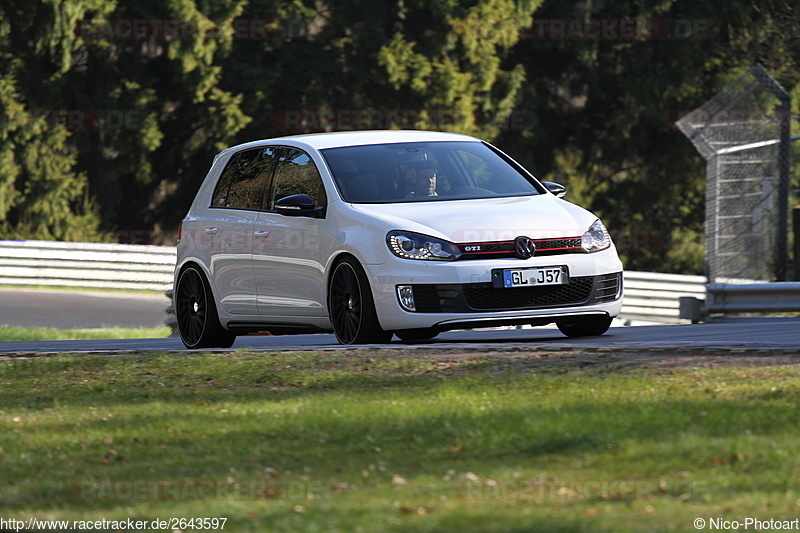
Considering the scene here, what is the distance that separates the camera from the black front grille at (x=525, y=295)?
1017 centimetres

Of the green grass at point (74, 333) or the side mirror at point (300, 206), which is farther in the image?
the green grass at point (74, 333)

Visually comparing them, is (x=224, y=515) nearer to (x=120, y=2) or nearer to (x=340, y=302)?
(x=340, y=302)

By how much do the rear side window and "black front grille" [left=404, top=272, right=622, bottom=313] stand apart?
82.9 inches

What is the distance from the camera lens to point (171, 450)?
695 cm

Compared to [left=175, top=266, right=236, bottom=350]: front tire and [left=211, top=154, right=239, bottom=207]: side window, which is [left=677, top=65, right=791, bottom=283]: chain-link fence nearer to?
[left=211, top=154, right=239, bottom=207]: side window

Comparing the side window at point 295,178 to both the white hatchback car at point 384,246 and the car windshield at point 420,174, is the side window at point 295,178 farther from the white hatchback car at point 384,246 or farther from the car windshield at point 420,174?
the car windshield at point 420,174

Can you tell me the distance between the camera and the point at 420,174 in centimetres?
1117

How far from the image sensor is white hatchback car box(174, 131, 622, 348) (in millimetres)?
10164

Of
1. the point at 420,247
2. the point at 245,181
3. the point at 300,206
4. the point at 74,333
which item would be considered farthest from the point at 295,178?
the point at 74,333

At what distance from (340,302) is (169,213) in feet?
84.6

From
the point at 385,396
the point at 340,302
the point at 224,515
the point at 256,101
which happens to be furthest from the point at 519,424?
the point at 256,101

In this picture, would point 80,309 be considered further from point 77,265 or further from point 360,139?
point 360,139

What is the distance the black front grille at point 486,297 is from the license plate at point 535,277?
0.12 ft

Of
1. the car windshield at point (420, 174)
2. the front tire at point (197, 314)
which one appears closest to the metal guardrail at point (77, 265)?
the front tire at point (197, 314)
